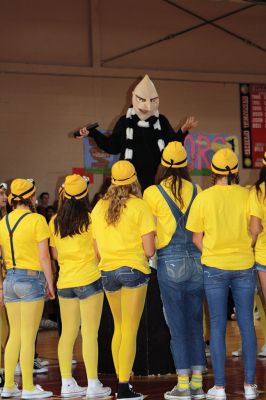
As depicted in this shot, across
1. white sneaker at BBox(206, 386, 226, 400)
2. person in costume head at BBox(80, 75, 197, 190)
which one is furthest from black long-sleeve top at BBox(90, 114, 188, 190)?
white sneaker at BBox(206, 386, 226, 400)

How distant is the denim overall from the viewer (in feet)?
15.9

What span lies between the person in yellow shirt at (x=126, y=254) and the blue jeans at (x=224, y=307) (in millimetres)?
458

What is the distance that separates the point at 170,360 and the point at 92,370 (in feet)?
3.21

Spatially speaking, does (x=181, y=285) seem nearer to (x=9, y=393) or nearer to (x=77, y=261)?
(x=77, y=261)

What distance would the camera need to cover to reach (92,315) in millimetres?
5273

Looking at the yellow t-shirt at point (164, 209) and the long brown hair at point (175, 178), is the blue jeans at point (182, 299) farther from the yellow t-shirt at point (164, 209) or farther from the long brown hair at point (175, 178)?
the long brown hair at point (175, 178)

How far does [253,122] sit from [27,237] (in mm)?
9451

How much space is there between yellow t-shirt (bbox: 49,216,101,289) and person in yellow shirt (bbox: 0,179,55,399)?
5.4 inches

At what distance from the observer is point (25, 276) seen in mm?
5266

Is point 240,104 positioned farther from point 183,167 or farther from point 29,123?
point 183,167

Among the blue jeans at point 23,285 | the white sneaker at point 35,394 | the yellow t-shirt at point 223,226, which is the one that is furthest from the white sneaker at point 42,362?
the yellow t-shirt at point 223,226

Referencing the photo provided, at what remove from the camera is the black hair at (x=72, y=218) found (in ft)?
17.6

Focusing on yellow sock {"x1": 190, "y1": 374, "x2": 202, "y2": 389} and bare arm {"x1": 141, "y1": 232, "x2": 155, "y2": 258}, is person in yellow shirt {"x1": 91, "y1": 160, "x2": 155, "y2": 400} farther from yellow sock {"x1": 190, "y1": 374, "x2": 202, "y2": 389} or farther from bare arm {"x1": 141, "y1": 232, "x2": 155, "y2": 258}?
yellow sock {"x1": 190, "y1": 374, "x2": 202, "y2": 389}

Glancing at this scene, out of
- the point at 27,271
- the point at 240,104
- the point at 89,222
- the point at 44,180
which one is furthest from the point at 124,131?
the point at 240,104
